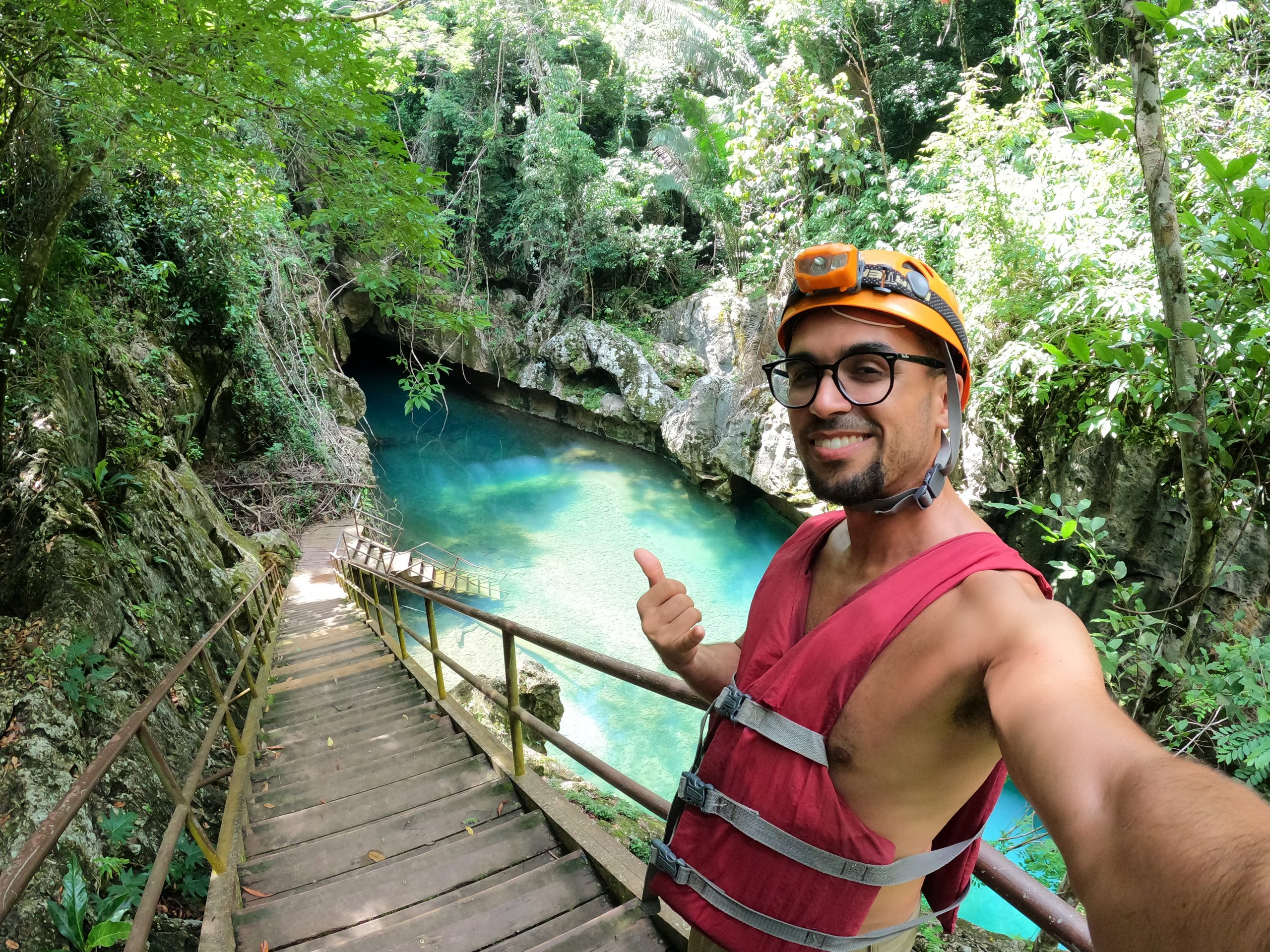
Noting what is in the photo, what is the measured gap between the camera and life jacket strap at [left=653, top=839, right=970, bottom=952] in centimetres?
94

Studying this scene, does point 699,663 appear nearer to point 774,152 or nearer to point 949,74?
point 774,152

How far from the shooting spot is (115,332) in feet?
23.2

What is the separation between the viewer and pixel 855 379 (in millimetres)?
1103

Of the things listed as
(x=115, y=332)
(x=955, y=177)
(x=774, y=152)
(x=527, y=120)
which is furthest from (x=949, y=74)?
(x=115, y=332)

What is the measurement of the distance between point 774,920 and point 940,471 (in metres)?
0.78

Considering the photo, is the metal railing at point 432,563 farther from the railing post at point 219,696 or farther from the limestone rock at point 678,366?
the limestone rock at point 678,366

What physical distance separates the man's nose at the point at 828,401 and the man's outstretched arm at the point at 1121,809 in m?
0.41

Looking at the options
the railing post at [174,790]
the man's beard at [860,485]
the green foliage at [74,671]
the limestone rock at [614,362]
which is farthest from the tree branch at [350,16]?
the limestone rock at [614,362]

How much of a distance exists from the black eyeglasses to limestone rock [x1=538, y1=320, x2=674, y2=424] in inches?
679

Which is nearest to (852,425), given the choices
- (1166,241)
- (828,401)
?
(828,401)

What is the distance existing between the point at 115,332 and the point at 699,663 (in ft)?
28.2

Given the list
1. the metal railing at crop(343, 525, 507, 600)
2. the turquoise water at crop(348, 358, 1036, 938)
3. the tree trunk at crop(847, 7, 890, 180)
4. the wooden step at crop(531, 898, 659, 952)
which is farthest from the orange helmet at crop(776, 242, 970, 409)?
the tree trunk at crop(847, 7, 890, 180)

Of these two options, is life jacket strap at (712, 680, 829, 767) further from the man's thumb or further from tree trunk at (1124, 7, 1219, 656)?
tree trunk at (1124, 7, 1219, 656)

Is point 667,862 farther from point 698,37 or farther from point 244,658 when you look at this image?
point 698,37
